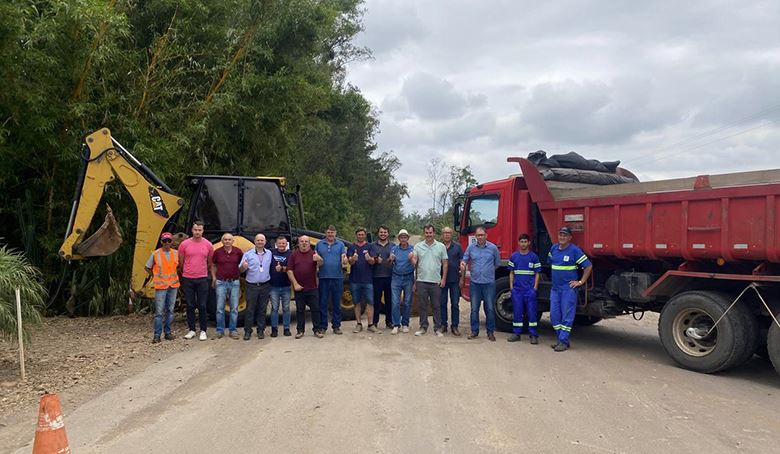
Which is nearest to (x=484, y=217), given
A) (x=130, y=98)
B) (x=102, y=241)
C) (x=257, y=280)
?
(x=257, y=280)

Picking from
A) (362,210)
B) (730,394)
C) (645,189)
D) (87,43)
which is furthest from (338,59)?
(730,394)

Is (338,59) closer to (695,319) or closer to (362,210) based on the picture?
(362,210)

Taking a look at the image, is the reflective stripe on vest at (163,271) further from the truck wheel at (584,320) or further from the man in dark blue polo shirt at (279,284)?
the truck wheel at (584,320)

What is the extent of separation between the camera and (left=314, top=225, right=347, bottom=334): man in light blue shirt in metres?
9.23

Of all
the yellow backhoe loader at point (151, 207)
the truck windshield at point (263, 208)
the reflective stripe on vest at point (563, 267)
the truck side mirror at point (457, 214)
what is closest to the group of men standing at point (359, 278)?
the reflective stripe on vest at point (563, 267)

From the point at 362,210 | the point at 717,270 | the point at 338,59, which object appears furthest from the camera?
the point at 362,210

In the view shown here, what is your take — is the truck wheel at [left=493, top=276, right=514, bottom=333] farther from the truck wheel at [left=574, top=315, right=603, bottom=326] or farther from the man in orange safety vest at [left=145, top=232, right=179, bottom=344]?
the man in orange safety vest at [left=145, top=232, right=179, bottom=344]

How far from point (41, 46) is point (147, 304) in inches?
195

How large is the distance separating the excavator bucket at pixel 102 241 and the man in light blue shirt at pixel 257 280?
2181 mm

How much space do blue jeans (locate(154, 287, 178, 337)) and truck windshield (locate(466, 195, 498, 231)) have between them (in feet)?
16.8

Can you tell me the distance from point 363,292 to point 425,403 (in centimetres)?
410

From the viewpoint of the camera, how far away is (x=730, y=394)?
621 centimetres

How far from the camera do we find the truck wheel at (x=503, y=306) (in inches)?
386

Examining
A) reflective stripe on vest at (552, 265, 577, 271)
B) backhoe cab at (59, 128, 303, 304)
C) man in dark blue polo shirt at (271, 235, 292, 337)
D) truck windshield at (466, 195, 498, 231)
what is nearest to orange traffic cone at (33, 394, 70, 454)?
man in dark blue polo shirt at (271, 235, 292, 337)
